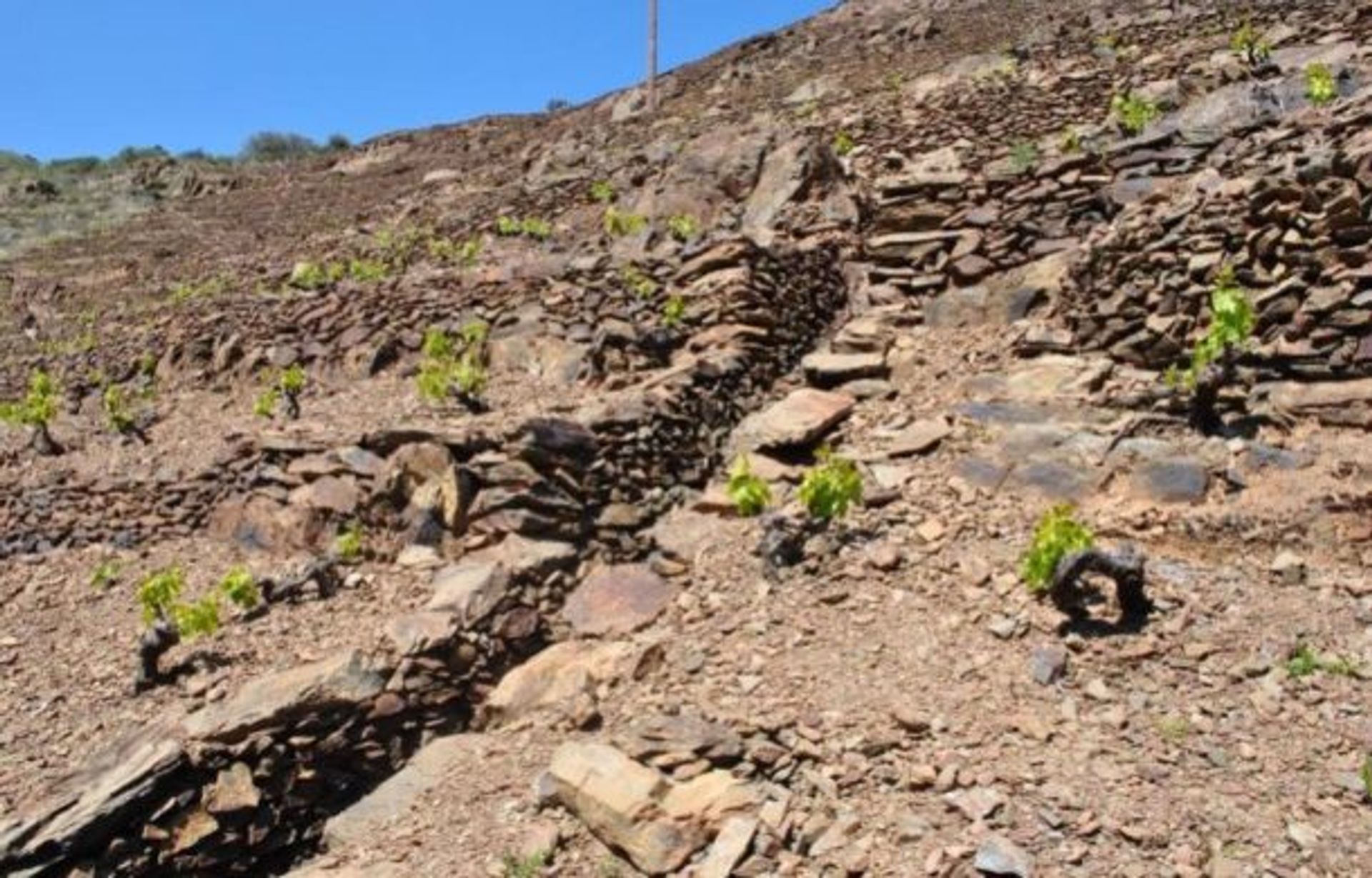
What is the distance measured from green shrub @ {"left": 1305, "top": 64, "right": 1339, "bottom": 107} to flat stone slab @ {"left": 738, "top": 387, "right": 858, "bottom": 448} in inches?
231

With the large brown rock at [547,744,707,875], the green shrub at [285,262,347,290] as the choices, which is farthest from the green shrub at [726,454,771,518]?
the green shrub at [285,262,347,290]

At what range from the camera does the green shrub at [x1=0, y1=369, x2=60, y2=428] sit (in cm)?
1345

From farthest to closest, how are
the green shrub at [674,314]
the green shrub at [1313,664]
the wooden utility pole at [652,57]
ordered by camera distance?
the wooden utility pole at [652,57] → the green shrub at [674,314] → the green shrub at [1313,664]

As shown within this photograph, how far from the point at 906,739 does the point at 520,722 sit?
2942 millimetres

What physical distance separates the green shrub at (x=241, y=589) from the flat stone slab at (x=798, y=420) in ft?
15.4

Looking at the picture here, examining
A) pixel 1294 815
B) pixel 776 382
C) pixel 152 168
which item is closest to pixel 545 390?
pixel 776 382

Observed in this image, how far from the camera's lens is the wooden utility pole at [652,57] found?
27.3m

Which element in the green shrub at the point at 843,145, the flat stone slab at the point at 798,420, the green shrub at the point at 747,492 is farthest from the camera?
the green shrub at the point at 843,145

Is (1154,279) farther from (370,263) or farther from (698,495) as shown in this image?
(370,263)

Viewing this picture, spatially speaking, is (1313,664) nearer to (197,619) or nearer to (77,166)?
→ (197,619)

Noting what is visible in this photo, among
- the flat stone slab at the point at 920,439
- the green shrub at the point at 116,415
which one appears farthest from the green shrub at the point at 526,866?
the green shrub at the point at 116,415

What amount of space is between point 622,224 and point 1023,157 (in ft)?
19.5

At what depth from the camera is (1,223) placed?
32.8 meters

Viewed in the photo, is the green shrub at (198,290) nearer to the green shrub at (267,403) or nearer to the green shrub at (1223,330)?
the green shrub at (267,403)
